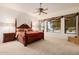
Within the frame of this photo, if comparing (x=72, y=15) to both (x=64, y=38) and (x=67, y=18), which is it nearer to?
(x=67, y=18)

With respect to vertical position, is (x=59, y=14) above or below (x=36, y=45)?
above

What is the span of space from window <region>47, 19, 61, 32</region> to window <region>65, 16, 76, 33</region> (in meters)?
0.19

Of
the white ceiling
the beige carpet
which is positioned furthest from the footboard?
the white ceiling

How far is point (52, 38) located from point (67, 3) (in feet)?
3.03

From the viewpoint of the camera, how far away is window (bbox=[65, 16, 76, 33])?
Result: 2756 mm

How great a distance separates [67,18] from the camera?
2.79 m

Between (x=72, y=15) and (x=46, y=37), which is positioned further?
(x=46, y=37)

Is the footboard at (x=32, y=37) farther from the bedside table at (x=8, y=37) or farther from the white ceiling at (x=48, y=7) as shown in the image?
the white ceiling at (x=48, y=7)

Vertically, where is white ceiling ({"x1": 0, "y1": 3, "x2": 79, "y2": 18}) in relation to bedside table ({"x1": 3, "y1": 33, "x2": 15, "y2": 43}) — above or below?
above

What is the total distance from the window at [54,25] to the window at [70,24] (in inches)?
7.3

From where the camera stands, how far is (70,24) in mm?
2826

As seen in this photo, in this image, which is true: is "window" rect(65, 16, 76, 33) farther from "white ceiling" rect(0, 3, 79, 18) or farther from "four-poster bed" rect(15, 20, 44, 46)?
"four-poster bed" rect(15, 20, 44, 46)

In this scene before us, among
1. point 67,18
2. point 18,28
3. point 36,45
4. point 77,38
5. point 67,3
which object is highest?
point 67,3

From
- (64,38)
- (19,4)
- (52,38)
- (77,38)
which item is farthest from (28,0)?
(77,38)
